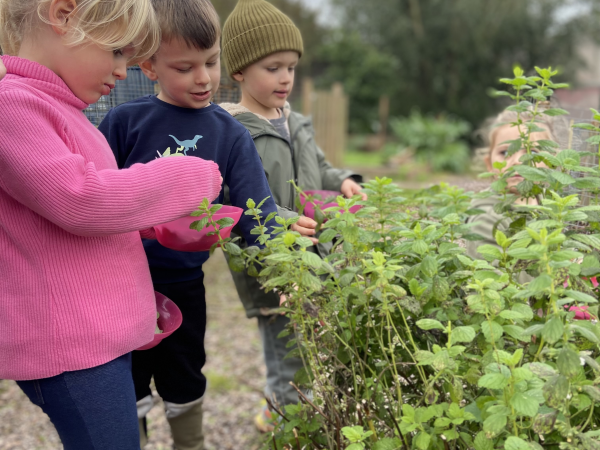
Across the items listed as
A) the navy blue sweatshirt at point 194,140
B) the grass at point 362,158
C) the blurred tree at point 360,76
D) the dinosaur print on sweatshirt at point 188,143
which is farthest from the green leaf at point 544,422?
the blurred tree at point 360,76

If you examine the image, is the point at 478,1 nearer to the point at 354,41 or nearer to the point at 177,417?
the point at 354,41

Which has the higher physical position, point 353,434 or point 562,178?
point 562,178

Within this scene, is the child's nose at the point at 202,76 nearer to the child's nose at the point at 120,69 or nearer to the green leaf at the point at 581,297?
the child's nose at the point at 120,69

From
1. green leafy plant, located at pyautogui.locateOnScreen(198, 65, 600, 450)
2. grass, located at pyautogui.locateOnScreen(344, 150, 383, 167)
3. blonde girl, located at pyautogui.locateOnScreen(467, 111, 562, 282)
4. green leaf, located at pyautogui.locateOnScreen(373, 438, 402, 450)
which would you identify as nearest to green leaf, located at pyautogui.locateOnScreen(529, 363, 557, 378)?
green leafy plant, located at pyautogui.locateOnScreen(198, 65, 600, 450)

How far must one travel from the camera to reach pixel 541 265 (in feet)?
3.69

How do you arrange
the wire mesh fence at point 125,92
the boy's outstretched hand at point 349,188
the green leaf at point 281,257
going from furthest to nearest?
the boy's outstretched hand at point 349,188 < the wire mesh fence at point 125,92 < the green leaf at point 281,257

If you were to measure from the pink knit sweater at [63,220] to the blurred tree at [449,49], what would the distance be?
19428 millimetres

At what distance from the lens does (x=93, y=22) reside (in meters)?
1.33

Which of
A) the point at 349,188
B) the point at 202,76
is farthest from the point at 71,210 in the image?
the point at 349,188

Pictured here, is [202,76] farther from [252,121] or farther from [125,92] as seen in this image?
[125,92]

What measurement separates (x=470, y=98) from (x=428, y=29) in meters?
3.26

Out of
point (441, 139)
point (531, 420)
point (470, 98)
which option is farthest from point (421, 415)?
point (470, 98)

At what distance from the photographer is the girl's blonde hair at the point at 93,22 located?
4.33ft

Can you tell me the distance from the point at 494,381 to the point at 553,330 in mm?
136
